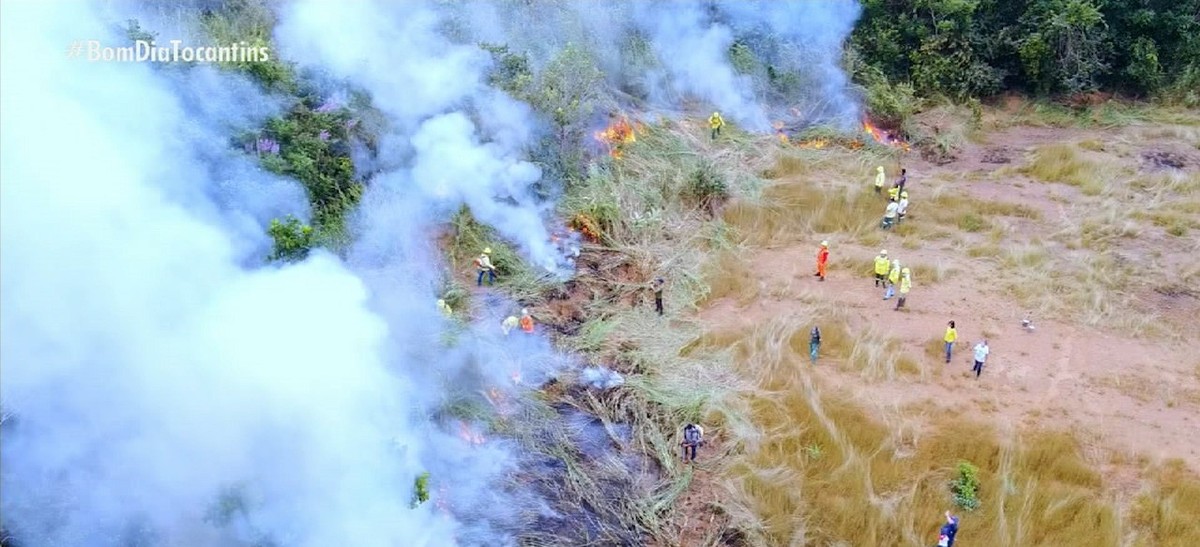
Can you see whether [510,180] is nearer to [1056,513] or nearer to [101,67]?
[101,67]

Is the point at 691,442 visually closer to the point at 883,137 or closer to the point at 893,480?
the point at 893,480

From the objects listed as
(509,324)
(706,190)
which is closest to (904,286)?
(706,190)

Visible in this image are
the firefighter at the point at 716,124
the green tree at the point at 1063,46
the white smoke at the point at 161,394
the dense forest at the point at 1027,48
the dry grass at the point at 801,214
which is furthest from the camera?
the dense forest at the point at 1027,48

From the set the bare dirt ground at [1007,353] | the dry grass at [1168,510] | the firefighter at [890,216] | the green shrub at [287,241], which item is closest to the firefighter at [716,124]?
the bare dirt ground at [1007,353]

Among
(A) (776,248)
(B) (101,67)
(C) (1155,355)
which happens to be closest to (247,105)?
(B) (101,67)

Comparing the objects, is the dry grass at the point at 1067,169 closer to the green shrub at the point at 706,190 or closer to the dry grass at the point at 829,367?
the dry grass at the point at 829,367
